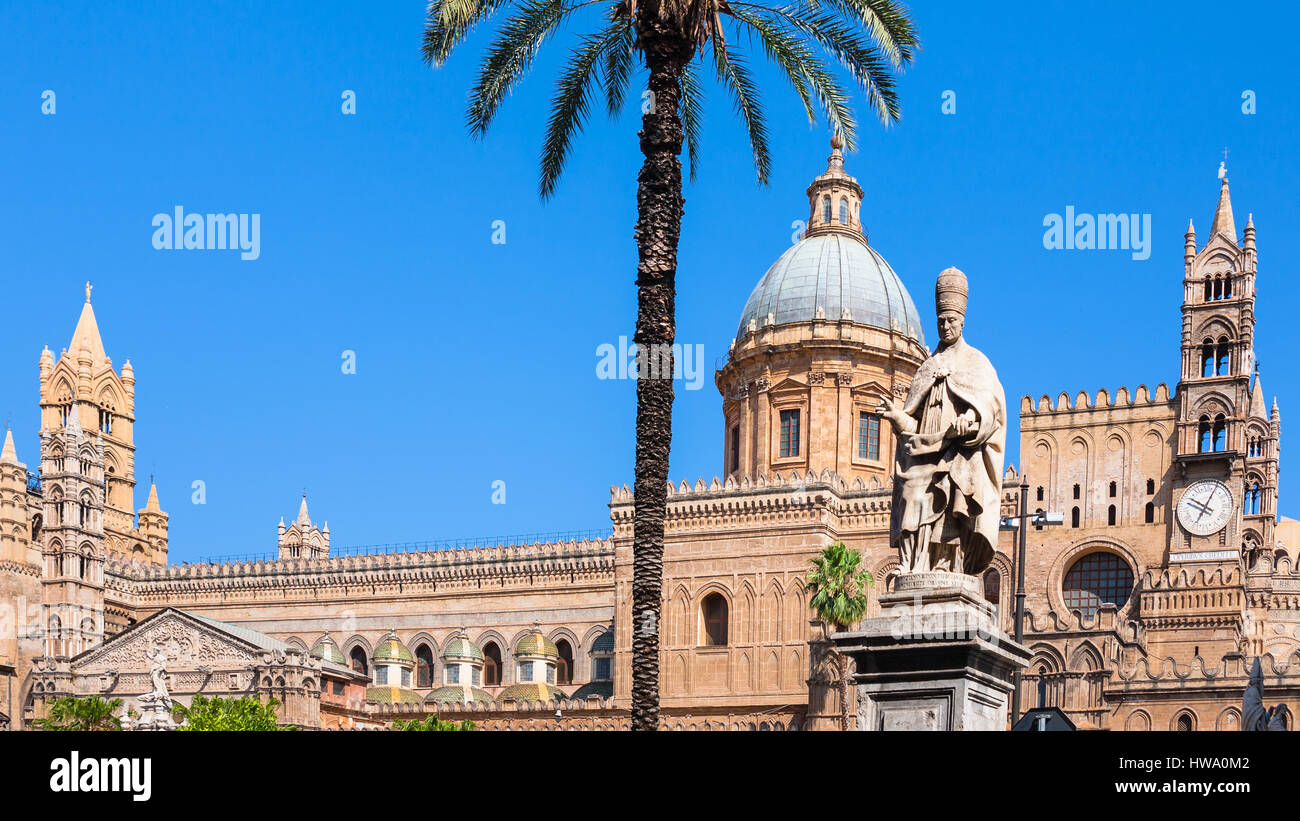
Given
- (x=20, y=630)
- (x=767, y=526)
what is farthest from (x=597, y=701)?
(x=20, y=630)

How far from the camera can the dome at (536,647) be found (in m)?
65.4

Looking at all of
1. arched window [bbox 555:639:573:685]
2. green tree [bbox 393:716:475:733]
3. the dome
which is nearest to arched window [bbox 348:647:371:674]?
green tree [bbox 393:716:475:733]

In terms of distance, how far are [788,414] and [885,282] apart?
699 cm

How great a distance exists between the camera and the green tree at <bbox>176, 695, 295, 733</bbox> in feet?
152

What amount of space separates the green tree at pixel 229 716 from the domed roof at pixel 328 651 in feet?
44.7

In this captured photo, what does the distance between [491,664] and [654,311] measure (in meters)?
52.6

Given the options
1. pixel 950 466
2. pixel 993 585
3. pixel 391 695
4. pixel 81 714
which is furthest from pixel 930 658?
pixel 391 695

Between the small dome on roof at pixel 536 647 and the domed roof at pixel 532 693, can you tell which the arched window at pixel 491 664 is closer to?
the small dome on roof at pixel 536 647

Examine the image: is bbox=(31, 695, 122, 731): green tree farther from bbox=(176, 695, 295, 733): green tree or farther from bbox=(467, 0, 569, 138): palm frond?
bbox=(467, 0, 569, 138): palm frond

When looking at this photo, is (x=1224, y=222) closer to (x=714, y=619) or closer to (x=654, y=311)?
(x=714, y=619)

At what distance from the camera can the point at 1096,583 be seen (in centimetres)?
5538
